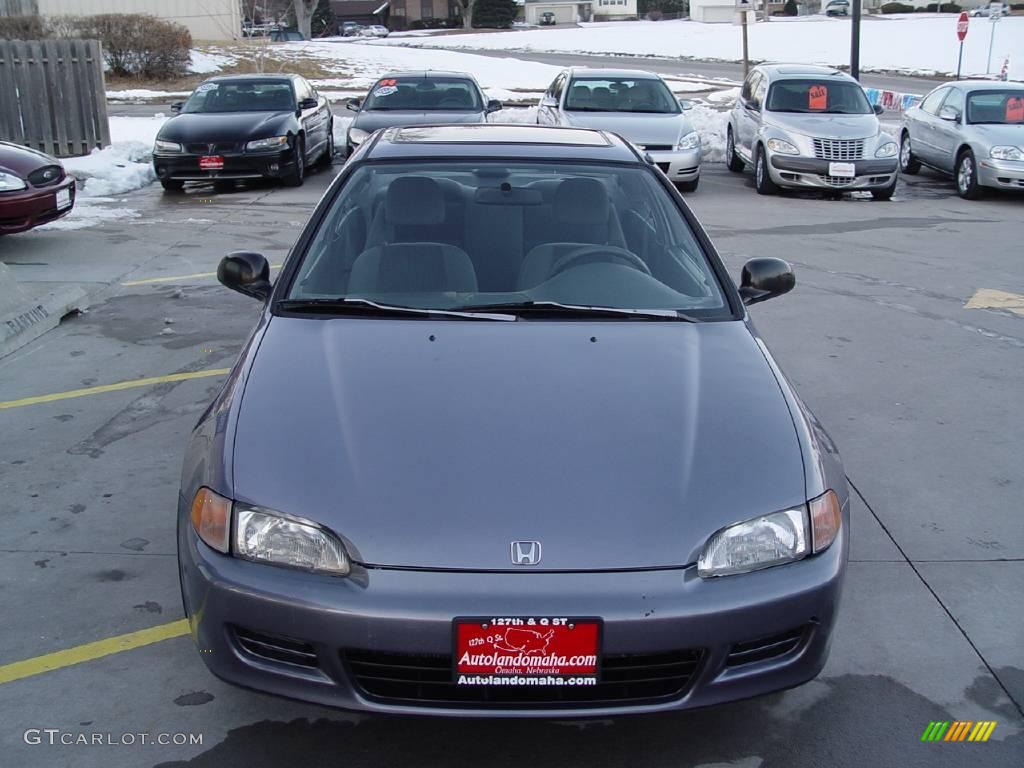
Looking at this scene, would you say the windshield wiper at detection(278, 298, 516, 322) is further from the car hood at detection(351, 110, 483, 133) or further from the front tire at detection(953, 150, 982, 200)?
the front tire at detection(953, 150, 982, 200)

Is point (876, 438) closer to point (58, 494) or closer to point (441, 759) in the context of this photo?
point (441, 759)

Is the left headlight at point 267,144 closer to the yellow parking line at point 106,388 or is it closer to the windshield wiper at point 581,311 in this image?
the yellow parking line at point 106,388

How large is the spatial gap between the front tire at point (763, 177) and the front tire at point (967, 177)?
7.84 ft

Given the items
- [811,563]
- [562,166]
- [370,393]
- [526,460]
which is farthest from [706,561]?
[562,166]

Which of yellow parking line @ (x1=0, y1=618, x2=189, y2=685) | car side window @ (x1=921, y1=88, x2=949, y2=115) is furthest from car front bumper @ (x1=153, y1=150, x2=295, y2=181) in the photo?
yellow parking line @ (x1=0, y1=618, x2=189, y2=685)

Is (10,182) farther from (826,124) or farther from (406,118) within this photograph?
(826,124)

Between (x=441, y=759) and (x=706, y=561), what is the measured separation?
0.92 meters

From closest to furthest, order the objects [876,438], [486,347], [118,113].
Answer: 1. [486,347]
2. [876,438]
3. [118,113]

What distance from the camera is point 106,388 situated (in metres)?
6.39

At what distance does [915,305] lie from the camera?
8648mm

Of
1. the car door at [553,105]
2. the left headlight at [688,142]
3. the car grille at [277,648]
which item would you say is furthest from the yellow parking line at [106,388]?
the car door at [553,105]

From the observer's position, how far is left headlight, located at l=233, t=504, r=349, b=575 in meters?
2.85

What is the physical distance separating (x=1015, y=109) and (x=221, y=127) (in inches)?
406

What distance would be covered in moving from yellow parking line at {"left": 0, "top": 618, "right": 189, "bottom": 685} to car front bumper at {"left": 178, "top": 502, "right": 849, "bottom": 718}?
32.2 inches
